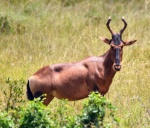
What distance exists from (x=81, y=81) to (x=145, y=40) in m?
4.64

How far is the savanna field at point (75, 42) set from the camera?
8.95m

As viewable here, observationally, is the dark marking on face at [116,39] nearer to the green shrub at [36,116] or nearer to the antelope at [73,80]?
the antelope at [73,80]

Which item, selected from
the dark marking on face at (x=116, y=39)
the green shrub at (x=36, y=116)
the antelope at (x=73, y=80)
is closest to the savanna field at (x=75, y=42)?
the antelope at (x=73, y=80)

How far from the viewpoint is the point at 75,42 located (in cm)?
1245

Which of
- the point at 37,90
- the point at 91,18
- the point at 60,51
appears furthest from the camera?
the point at 91,18

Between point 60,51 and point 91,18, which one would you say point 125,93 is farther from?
point 91,18

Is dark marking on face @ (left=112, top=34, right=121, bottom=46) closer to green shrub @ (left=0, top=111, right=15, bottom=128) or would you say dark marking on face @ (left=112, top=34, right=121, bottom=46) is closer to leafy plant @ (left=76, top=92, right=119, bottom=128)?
leafy plant @ (left=76, top=92, right=119, bottom=128)

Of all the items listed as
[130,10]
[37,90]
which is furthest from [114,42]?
[130,10]

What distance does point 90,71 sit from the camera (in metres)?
8.17

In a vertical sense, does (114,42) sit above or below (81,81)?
above

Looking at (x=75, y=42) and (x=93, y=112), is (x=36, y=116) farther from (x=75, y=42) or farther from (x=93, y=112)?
(x=75, y=42)

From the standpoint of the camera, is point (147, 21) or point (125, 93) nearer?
point (125, 93)

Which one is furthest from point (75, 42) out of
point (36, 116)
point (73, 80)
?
point (36, 116)

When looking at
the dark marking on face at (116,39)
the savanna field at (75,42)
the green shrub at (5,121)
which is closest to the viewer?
the green shrub at (5,121)
